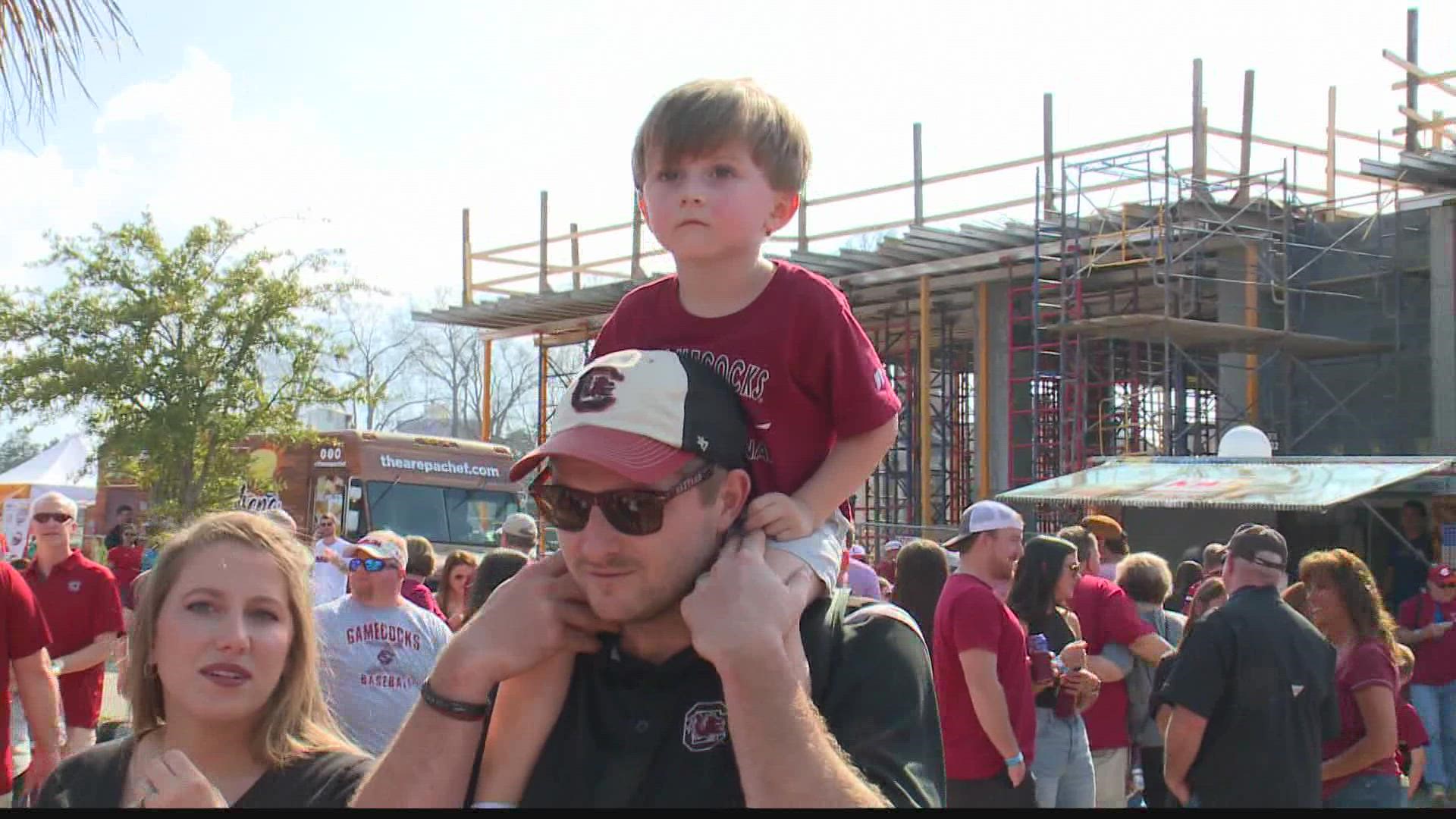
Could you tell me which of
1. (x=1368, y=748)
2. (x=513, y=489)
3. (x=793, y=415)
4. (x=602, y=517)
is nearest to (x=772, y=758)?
(x=602, y=517)

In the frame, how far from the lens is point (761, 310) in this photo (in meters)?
2.57

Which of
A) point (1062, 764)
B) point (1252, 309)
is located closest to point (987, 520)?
point (1062, 764)

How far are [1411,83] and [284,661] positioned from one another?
65.2 feet

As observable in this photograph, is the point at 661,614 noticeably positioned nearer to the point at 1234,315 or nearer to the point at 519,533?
the point at 519,533

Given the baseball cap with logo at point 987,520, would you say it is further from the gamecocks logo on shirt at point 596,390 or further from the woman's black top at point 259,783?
the gamecocks logo on shirt at point 596,390

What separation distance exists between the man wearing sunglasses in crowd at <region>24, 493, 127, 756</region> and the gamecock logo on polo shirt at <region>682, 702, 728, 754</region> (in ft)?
19.2

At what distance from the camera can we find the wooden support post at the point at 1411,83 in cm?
1936

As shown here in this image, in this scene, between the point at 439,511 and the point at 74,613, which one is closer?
the point at 74,613

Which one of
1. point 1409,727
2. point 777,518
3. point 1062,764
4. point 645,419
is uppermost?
point 645,419

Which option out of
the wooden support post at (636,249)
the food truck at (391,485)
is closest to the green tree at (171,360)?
the food truck at (391,485)

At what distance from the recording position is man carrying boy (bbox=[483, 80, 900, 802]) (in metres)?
2.48

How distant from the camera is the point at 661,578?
2.14 metres

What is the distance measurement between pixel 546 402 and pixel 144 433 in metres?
12.6

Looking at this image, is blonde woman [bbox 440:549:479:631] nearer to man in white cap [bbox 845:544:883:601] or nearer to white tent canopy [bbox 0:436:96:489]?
man in white cap [bbox 845:544:883:601]
